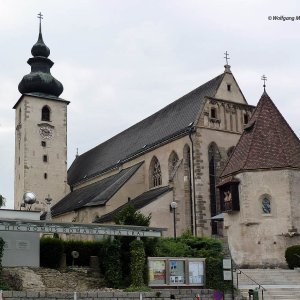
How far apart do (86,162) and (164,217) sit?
25.6 metres

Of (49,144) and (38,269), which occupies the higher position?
(49,144)

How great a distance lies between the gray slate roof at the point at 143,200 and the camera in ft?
133

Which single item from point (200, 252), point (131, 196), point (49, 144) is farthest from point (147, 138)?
point (200, 252)

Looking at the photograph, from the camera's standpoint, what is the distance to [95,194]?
49312mm

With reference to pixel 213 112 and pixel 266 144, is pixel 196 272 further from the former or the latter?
pixel 213 112

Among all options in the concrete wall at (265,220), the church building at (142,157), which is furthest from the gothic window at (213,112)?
the concrete wall at (265,220)

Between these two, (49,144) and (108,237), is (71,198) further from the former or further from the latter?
(108,237)

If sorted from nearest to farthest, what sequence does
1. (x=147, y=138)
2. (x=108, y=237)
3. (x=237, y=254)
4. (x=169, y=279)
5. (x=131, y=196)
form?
1. (x=169, y=279)
2. (x=108, y=237)
3. (x=237, y=254)
4. (x=131, y=196)
5. (x=147, y=138)

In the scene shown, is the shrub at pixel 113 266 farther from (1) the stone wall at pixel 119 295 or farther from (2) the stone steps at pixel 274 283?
(2) the stone steps at pixel 274 283

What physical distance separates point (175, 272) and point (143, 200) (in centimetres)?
1799

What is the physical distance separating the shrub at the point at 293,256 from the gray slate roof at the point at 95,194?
54.1 ft

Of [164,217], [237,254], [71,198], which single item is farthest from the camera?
[71,198]

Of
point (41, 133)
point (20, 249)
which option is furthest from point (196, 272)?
point (41, 133)

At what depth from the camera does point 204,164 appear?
41.6 meters
